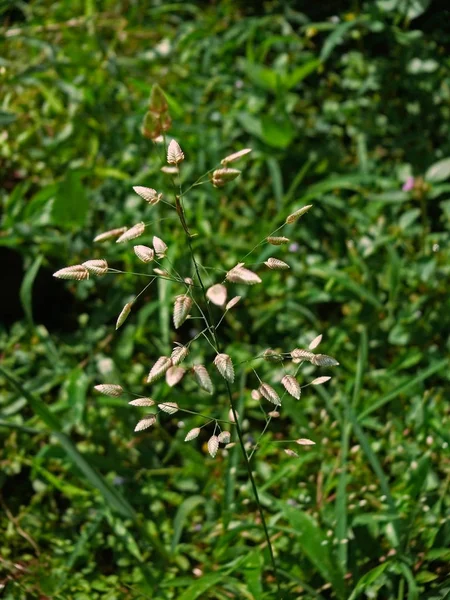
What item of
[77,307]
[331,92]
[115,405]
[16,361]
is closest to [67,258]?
[77,307]

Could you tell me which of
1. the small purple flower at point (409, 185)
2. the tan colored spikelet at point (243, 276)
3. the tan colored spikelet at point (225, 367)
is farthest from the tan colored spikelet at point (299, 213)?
the small purple flower at point (409, 185)

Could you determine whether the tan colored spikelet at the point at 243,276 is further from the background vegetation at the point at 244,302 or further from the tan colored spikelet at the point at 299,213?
the background vegetation at the point at 244,302

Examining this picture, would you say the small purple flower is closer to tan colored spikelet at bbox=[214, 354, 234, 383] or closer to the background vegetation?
the background vegetation

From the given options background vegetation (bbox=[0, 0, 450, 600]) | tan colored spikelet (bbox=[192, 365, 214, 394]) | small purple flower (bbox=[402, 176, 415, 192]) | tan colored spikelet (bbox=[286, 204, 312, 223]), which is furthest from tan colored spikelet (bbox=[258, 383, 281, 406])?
small purple flower (bbox=[402, 176, 415, 192])

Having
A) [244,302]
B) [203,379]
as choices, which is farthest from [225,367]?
[244,302]

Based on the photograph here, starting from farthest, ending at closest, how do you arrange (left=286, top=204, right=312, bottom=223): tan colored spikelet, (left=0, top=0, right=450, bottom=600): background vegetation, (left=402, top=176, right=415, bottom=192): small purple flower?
(left=402, top=176, right=415, bottom=192): small purple flower
(left=0, top=0, right=450, bottom=600): background vegetation
(left=286, top=204, right=312, bottom=223): tan colored spikelet

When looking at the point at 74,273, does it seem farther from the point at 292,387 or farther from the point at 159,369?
the point at 292,387
